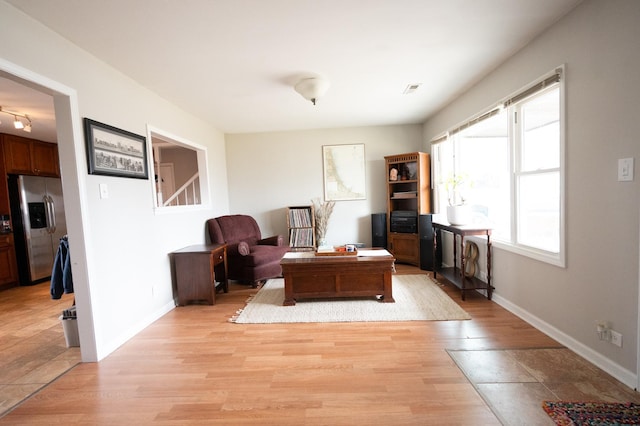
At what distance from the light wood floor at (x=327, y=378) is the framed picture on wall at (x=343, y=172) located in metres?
2.81

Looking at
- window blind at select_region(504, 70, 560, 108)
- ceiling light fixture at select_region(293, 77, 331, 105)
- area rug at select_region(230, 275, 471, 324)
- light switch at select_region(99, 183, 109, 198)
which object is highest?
ceiling light fixture at select_region(293, 77, 331, 105)

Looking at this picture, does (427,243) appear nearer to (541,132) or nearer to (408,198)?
(408,198)

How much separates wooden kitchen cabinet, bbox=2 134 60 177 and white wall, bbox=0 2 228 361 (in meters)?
2.95

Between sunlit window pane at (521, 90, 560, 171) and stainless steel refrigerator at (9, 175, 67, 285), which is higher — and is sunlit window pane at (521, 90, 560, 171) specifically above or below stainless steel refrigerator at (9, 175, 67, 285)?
above

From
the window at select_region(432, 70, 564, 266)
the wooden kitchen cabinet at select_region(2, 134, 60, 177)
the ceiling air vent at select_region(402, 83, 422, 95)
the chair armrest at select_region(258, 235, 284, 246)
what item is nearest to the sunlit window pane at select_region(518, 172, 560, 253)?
the window at select_region(432, 70, 564, 266)

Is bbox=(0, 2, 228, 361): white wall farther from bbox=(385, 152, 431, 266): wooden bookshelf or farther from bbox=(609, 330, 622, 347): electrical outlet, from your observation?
bbox=(609, 330, 622, 347): electrical outlet

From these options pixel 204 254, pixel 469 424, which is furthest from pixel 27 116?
pixel 469 424

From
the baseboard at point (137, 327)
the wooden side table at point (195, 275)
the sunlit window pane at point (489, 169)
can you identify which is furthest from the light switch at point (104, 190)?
the sunlit window pane at point (489, 169)

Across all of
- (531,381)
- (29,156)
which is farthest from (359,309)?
(29,156)

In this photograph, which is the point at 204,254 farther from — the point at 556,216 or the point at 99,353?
the point at 556,216

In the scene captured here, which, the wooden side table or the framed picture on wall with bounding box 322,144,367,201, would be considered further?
the framed picture on wall with bounding box 322,144,367,201

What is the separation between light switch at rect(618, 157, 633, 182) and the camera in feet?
4.94

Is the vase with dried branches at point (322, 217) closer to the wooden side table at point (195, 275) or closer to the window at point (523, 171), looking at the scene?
the wooden side table at point (195, 275)

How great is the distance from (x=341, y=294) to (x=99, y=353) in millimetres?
2117
